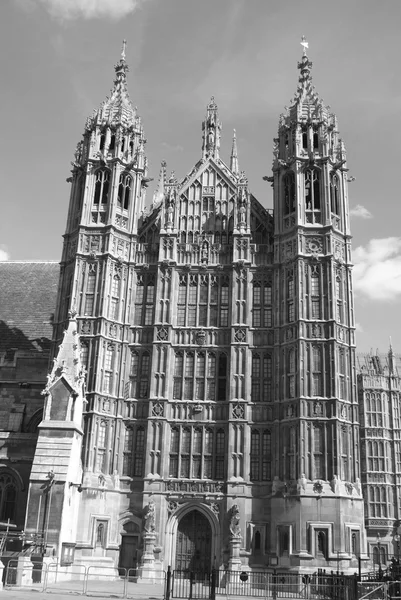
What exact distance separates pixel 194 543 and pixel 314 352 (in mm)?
12980

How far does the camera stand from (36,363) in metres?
46.2

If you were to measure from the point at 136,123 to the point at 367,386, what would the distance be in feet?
146

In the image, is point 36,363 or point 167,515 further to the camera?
point 36,363

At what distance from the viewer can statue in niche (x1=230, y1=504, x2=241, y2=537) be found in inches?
1499

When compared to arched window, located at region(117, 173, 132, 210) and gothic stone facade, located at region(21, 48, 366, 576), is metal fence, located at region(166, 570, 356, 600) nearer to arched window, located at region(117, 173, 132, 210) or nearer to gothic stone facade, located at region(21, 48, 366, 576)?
gothic stone facade, located at region(21, 48, 366, 576)

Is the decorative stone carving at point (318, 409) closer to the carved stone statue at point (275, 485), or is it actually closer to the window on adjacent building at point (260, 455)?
the window on adjacent building at point (260, 455)

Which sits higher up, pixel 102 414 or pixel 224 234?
pixel 224 234

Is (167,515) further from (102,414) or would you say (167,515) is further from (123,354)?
(123,354)

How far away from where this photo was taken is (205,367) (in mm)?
42531

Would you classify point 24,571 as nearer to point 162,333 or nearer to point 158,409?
point 158,409

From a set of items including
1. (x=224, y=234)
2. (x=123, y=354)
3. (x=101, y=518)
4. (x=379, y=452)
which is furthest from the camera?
(x=379, y=452)

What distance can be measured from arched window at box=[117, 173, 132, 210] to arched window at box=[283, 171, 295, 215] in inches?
412

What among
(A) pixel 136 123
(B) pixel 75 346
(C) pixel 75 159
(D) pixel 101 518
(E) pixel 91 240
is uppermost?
(A) pixel 136 123

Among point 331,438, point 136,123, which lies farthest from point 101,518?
point 136,123
